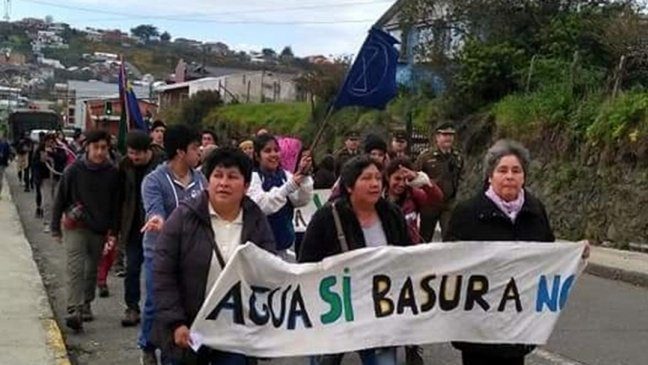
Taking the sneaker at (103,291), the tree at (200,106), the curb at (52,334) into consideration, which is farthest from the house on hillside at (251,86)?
the curb at (52,334)

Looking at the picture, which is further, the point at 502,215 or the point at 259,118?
the point at 259,118

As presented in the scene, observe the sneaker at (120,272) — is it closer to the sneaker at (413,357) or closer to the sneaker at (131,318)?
the sneaker at (131,318)

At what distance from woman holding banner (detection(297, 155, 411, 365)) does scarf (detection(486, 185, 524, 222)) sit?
0.73m

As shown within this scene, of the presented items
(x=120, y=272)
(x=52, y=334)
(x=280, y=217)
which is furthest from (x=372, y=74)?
(x=120, y=272)

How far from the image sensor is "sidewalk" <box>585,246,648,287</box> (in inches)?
509

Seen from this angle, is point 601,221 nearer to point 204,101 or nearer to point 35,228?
point 35,228

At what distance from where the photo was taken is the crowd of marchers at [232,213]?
456 centimetres

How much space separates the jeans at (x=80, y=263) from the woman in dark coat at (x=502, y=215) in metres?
4.44

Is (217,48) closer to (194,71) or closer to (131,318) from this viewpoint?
(194,71)

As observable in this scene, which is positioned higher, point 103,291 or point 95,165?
point 95,165

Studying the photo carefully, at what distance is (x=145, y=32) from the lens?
4641 inches

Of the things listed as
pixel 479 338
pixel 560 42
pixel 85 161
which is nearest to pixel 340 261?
pixel 479 338

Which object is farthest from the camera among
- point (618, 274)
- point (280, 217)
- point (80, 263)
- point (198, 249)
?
point (618, 274)

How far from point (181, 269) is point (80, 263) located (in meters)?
4.20
